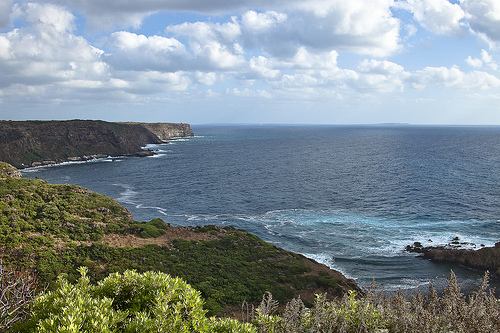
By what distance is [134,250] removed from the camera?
35.7 m

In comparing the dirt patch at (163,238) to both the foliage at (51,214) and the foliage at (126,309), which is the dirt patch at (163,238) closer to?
the foliage at (51,214)

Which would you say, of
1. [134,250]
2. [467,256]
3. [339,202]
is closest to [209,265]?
[134,250]

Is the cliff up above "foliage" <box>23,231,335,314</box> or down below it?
above

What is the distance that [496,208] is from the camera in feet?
199

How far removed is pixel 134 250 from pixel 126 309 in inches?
1032

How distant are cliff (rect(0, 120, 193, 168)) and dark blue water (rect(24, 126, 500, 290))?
16045 millimetres

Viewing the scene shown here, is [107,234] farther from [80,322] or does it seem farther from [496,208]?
[496,208]

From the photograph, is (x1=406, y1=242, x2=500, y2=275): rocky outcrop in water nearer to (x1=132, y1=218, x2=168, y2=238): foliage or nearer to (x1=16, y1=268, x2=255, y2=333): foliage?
(x1=132, y1=218, x2=168, y2=238): foliage

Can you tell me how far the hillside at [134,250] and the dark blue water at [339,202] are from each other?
711cm

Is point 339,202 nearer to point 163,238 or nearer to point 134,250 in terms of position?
point 163,238

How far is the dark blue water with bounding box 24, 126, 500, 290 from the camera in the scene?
44.2 metres

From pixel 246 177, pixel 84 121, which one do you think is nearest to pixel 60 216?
pixel 246 177

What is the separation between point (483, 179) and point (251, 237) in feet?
230

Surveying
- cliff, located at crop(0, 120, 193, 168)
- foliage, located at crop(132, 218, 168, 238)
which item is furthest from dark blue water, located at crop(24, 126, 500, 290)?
cliff, located at crop(0, 120, 193, 168)
